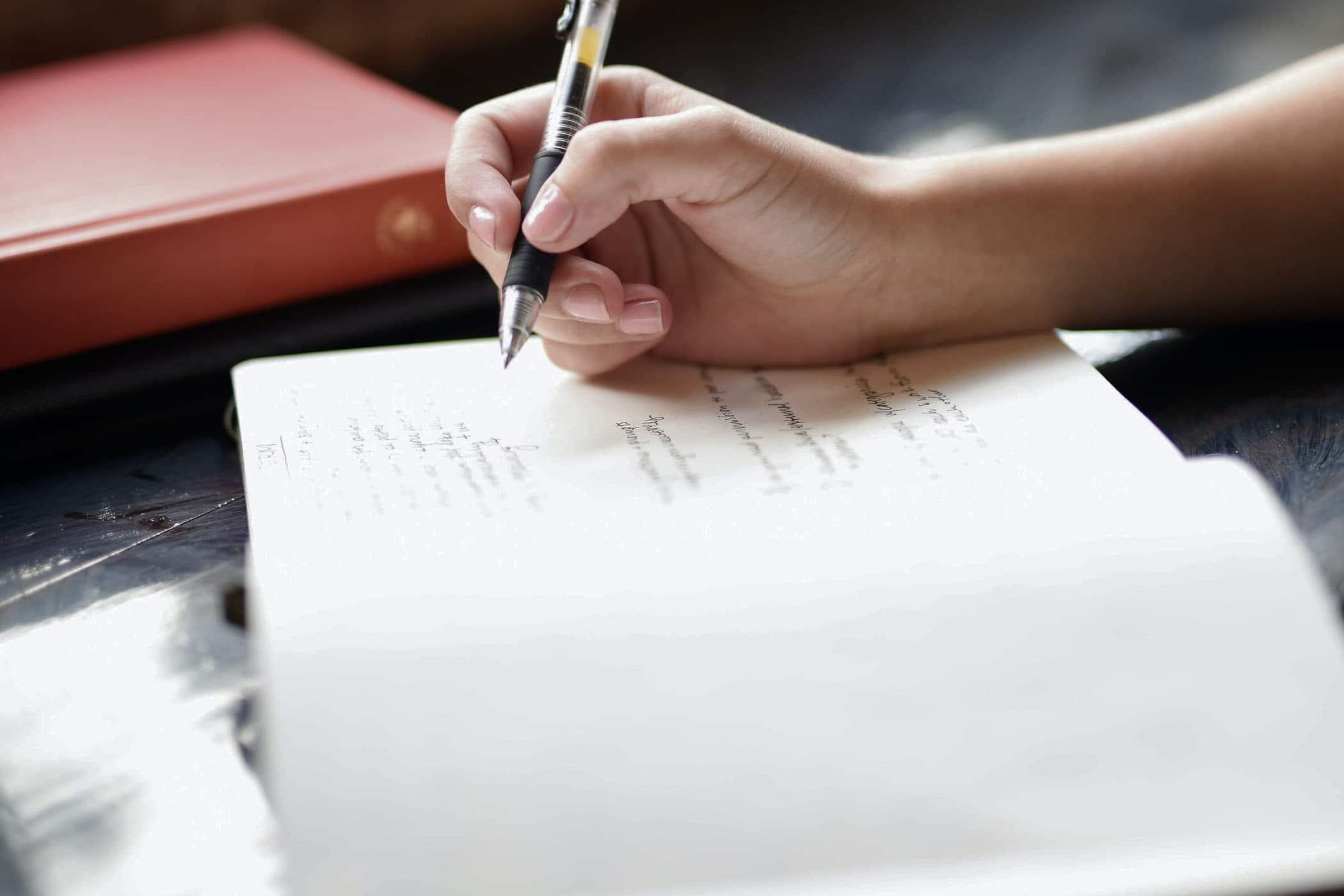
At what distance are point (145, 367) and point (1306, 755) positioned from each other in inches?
22.3

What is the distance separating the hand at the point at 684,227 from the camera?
1.78 feet

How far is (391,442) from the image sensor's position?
534 mm

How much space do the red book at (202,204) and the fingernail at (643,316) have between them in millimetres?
184

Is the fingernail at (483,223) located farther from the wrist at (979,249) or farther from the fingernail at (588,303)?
the wrist at (979,249)

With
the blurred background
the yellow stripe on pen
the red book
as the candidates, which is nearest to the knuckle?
the yellow stripe on pen

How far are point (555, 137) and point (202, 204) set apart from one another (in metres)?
0.22

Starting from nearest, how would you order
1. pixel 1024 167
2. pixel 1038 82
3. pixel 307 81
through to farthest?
pixel 1024 167 → pixel 307 81 → pixel 1038 82

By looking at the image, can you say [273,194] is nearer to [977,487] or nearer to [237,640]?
[237,640]

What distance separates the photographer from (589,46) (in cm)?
62

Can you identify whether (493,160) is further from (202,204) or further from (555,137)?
(202,204)

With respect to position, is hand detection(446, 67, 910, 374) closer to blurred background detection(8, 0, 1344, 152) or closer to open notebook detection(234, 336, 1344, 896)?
open notebook detection(234, 336, 1344, 896)

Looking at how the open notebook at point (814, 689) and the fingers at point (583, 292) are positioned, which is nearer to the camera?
the open notebook at point (814, 689)

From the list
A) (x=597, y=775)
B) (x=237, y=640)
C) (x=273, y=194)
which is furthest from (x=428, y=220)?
(x=597, y=775)

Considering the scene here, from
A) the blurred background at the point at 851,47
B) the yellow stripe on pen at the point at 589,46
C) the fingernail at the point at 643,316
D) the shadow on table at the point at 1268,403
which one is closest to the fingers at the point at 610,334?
the fingernail at the point at 643,316
